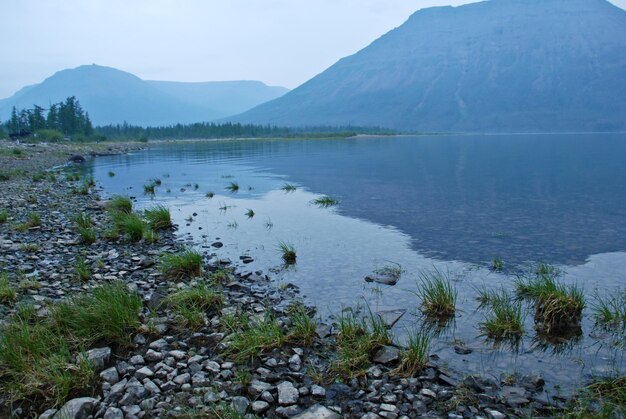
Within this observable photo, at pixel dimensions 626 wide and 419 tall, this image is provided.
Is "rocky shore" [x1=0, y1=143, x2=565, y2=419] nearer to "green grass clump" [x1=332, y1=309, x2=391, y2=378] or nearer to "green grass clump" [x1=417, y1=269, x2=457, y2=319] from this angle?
"green grass clump" [x1=332, y1=309, x2=391, y2=378]

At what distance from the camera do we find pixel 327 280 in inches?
539

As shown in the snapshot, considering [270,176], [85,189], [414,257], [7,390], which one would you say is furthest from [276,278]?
[270,176]

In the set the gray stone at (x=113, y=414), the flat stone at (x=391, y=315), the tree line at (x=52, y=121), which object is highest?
the tree line at (x=52, y=121)

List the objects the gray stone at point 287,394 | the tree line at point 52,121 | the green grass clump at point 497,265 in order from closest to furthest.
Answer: the gray stone at point 287,394 < the green grass clump at point 497,265 < the tree line at point 52,121

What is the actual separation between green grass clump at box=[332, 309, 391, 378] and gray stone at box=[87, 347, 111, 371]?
163 inches

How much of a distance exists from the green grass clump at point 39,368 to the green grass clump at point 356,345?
4357 mm

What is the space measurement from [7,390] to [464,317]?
9.46 meters

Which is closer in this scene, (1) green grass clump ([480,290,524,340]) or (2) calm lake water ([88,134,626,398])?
(2) calm lake water ([88,134,626,398])

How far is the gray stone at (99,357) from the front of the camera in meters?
7.62

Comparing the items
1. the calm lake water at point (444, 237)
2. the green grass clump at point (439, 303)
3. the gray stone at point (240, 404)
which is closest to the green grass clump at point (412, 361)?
the calm lake water at point (444, 237)

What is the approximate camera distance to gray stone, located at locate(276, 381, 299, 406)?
6996 millimetres

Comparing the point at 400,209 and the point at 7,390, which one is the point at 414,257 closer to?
the point at 400,209

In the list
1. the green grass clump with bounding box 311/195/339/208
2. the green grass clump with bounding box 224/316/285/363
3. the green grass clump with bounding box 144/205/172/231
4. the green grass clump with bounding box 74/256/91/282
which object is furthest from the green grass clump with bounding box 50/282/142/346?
the green grass clump with bounding box 311/195/339/208

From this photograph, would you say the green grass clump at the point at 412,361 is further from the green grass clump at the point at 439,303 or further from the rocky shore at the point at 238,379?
the green grass clump at the point at 439,303
